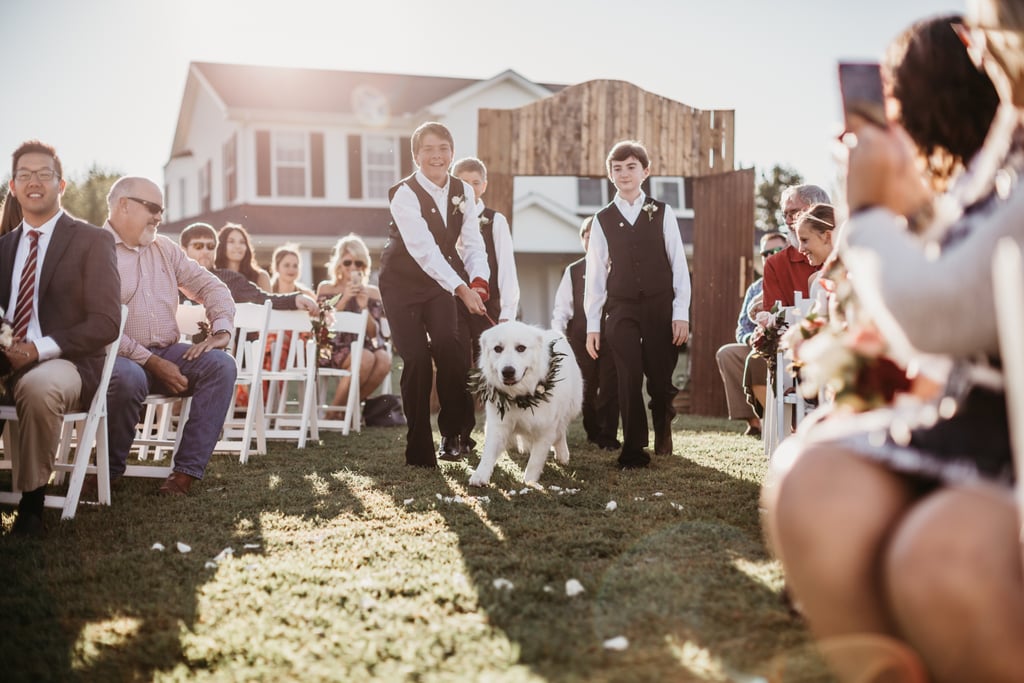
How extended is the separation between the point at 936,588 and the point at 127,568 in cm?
333

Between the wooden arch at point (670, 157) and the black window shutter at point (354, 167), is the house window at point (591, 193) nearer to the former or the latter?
the black window shutter at point (354, 167)

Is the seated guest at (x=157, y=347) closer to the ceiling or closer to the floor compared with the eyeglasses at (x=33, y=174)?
closer to the floor

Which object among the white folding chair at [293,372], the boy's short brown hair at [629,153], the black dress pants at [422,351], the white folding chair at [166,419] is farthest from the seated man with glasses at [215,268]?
the boy's short brown hair at [629,153]

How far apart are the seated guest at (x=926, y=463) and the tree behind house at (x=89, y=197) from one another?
38982 millimetres

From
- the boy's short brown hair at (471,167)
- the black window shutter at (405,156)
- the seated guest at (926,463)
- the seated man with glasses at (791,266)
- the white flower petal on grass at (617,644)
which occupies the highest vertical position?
the black window shutter at (405,156)

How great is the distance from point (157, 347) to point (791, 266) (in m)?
4.67

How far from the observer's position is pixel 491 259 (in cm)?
797

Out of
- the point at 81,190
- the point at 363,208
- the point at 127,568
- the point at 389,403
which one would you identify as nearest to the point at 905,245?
the point at 127,568

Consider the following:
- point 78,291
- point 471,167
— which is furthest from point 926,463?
point 471,167

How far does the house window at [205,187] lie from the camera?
24328 millimetres

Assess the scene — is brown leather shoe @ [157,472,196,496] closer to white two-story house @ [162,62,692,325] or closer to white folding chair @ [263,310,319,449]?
white folding chair @ [263,310,319,449]

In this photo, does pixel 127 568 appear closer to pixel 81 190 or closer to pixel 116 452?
pixel 116 452

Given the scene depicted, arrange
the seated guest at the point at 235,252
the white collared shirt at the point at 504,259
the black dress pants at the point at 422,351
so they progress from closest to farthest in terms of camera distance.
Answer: the black dress pants at the point at 422,351 → the white collared shirt at the point at 504,259 → the seated guest at the point at 235,252

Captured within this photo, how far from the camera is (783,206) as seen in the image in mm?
7258
